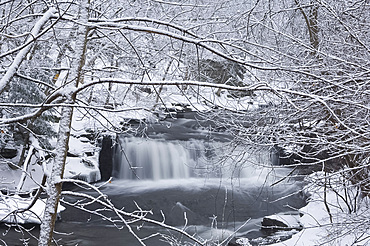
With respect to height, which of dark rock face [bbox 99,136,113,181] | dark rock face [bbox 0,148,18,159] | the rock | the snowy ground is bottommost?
the rock

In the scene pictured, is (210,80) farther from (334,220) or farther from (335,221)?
(334,220)

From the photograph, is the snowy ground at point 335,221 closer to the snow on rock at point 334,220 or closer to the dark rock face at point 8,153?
the snow on rock at point 334,220

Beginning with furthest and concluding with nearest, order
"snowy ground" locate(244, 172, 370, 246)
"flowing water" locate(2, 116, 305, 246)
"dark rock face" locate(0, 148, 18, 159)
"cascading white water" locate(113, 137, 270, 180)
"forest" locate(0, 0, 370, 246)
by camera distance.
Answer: "cascading white water" locate(113, 137, 270, 180)
"dark rock face" locate(0, 148, 18, 159)
"flowing water" locate(2, 116, 305, 246)
"snowy ground" locate(244, 172, 370, 246)
"forest" locate(0, 0, 370, 246)

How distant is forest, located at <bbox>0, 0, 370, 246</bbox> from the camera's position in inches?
90.5

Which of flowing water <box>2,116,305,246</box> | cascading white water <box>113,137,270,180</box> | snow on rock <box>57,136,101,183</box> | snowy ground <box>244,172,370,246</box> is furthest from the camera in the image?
cascading white water <box>113,137,270,180</box>

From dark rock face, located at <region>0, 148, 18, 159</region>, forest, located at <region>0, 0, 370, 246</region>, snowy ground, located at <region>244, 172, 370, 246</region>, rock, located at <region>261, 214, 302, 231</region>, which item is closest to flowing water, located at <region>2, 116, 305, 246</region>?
rock, located at <region>261, 214, 302, 231</region>

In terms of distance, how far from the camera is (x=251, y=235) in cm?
866

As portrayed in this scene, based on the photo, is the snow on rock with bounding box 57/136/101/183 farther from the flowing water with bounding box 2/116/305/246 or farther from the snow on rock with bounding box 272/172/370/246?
the snow on rock with bounding box 272/172/370/246

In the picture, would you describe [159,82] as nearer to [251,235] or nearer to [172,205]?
[251,235]

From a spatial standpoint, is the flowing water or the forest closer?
the forest

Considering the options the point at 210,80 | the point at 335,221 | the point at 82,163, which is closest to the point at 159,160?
the point at 82,163

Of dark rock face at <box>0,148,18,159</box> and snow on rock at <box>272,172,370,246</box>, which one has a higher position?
dark rock face at <box>0,148,18,159</box>

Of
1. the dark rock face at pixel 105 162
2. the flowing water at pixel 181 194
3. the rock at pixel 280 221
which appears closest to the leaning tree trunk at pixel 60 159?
the flowing water at pixel 181 194

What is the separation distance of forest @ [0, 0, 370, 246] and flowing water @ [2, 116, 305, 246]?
1.01 m
